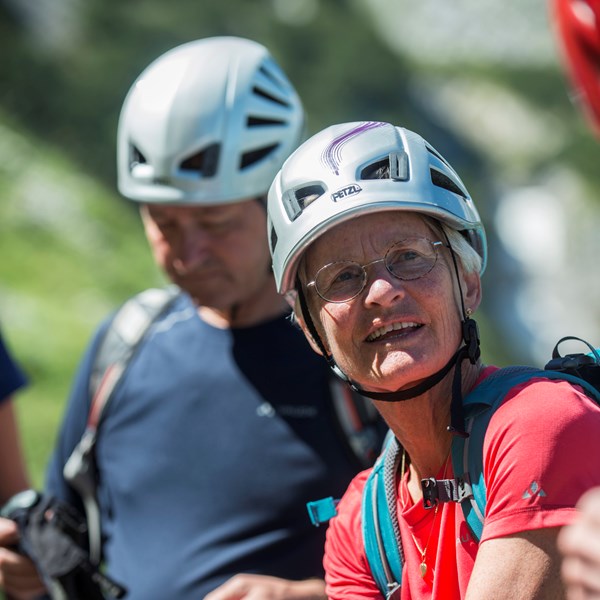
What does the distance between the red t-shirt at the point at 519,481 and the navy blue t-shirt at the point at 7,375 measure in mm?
2252

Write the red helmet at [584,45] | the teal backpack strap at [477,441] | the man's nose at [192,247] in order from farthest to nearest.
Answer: the man's nose at [192,247]
the teal backpack strap at [477,441]
the red helmet at [584,45]

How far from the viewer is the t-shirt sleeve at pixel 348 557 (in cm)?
302

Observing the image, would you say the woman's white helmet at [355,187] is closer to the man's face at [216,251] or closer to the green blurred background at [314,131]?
the man's face at [216,251]

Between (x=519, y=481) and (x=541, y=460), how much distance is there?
0.07 metres

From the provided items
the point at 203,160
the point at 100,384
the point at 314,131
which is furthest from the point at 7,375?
the point at 314,131

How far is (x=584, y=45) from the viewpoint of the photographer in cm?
186

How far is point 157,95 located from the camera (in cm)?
467

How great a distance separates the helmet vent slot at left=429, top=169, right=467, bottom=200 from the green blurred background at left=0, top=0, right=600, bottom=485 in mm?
5629

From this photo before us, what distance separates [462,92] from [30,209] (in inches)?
319

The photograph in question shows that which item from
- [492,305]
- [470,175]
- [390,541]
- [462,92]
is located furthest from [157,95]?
[462,92]

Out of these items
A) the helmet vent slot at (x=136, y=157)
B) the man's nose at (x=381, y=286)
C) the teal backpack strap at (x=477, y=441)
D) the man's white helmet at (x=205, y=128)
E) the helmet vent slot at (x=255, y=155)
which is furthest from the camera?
the helmet vent slot at (x=136, y=157)

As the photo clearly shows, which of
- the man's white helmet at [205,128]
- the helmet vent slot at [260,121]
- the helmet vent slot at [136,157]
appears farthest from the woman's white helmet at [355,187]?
the helmet vent slot at [136,157]

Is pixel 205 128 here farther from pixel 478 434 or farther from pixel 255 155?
pixel 478 434

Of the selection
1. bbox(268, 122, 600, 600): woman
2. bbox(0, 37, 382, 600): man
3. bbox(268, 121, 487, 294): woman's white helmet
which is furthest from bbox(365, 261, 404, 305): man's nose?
bbox(0, 37, 382, 600): man
